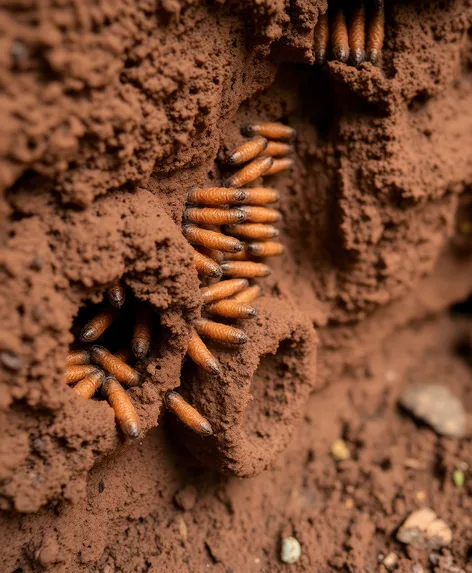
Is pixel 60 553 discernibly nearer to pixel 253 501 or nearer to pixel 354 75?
pixel 253 501

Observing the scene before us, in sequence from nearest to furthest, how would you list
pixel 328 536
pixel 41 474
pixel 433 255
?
1. pixel 41 474
2. pixel 328 536
3. pixel 433 255

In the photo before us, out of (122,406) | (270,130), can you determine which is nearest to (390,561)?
(122,406)

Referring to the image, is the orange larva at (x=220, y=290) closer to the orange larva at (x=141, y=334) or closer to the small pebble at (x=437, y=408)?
the orange larva at (x=141, y=334)

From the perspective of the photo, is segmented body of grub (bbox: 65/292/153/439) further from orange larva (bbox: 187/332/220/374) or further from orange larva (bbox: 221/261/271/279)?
orange larva (bbox: 221/261/271/279)

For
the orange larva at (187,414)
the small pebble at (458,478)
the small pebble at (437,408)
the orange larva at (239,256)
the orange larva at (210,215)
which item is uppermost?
the orange larva at (210,215)

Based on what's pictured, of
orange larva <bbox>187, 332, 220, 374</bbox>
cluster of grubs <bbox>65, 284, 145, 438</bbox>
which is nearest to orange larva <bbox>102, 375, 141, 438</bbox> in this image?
cluster of grubs <bbox>65, 284, 145, 438</bbox>

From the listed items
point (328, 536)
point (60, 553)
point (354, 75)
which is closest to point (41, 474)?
point (60, 553)

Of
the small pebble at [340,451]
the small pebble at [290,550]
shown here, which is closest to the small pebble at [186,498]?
the small pebble at [290,550]
